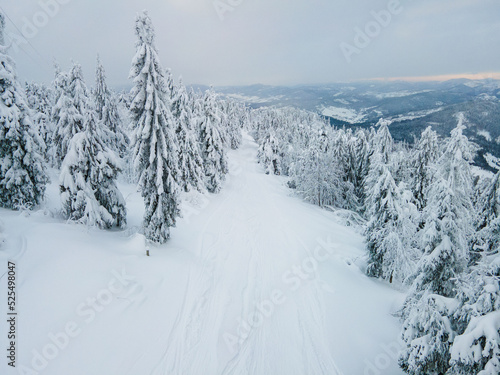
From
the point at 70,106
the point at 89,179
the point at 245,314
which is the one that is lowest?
the point at 245,314

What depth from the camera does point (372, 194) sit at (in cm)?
1416

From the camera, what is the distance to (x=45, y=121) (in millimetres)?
29359

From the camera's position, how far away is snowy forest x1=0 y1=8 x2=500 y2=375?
599 cm

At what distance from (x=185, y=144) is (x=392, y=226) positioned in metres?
20.0

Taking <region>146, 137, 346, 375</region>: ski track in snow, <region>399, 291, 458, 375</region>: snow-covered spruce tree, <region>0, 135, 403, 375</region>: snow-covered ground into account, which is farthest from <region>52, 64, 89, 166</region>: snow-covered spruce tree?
<region>399, 291, 458, 375</region>: snow-covered spruce tree

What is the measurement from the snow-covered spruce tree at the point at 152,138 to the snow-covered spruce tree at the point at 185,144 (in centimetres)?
1027

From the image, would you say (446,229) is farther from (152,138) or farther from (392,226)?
(152,138)

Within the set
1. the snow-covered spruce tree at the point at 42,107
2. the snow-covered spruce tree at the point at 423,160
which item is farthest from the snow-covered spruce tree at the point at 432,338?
the snow-covered spruce tree at the point at 42,107

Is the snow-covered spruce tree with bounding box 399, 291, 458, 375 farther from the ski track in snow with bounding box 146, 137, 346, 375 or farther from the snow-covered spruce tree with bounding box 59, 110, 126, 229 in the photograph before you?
the snow-covered spruce tree with bounding box 59, 110, 126, 229

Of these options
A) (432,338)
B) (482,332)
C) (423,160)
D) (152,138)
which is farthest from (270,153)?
(482,332)

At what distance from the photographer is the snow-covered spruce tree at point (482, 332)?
445 cm

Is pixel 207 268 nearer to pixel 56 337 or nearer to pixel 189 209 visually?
pixel 56 337

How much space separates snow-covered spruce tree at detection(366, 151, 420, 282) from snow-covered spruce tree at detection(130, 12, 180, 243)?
476 inches

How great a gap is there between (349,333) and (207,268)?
25.1 feet
